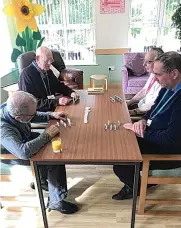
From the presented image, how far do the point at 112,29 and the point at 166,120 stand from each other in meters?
3.53

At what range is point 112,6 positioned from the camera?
421 centimetres

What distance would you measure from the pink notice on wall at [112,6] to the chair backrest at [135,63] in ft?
3.31

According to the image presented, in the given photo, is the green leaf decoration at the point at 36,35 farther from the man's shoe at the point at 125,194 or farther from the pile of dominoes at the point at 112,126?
the man's shoe at the point at 125,194

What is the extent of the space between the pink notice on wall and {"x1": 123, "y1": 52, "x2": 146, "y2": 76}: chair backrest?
1009 mm

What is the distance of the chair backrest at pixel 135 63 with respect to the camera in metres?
3.97

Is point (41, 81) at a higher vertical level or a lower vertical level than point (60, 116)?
higher

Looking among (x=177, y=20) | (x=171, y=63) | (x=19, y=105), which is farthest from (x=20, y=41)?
(x=171, y=63)

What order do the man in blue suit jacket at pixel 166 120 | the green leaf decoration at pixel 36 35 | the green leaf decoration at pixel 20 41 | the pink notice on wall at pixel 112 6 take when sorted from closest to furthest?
the man in blue suit jacket at pixel 166 120 < the green leaf decoration at pixel 20 41 < the green leaf decoration at pixel 36 35 < the pink notice on wall at pixel 112 6

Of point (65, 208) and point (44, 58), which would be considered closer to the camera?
point (65, 208)

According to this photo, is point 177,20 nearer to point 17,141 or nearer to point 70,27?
point 70,27

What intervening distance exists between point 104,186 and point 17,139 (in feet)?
3.18

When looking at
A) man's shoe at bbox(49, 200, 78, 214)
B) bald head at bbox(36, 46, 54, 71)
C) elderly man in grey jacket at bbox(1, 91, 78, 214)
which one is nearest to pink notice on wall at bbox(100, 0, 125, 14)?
bald head at bbox(36, 46, 54, 71)

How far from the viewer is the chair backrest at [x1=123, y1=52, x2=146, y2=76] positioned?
397cm

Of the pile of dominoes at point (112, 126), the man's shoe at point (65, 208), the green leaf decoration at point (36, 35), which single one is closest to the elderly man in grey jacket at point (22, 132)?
the man's shoe at point (65, 208)
